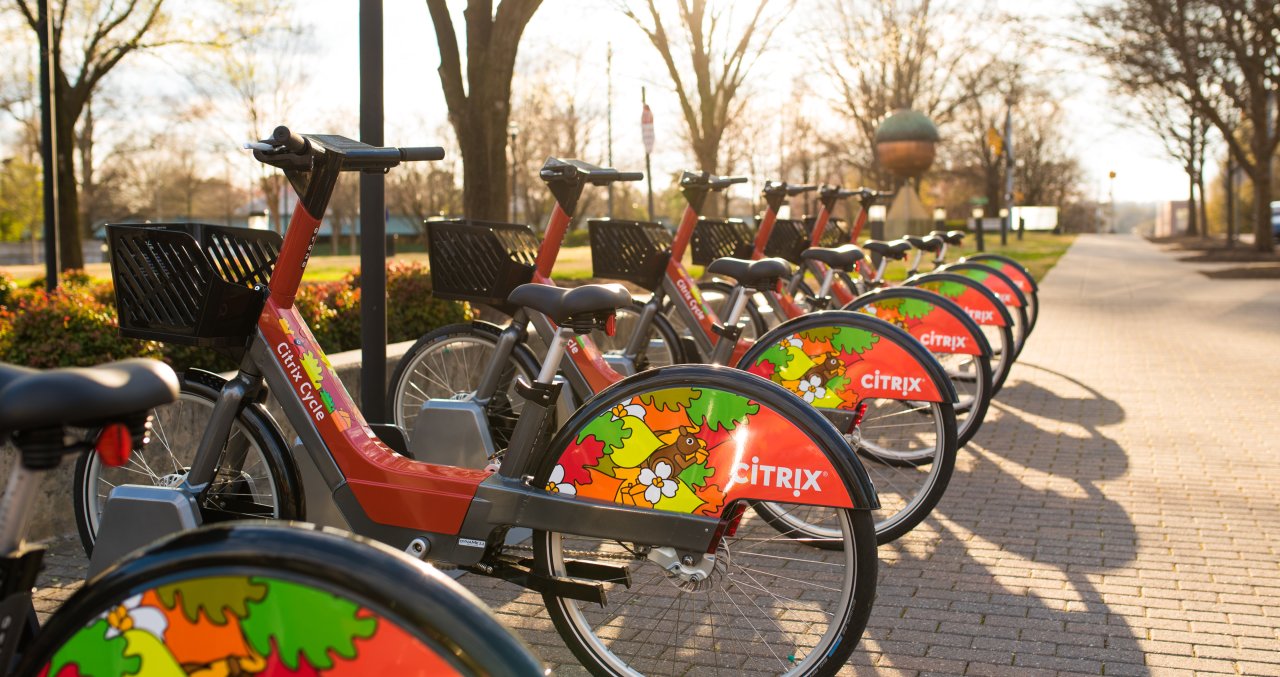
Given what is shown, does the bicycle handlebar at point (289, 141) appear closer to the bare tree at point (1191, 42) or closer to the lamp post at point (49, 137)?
the lamp post at point (49, 137)

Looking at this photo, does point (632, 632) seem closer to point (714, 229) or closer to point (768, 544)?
point (768, 544)

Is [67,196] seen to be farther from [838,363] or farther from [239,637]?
[239,637]

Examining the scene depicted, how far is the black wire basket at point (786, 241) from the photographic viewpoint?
8.39 meters

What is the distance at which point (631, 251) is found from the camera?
6004mm

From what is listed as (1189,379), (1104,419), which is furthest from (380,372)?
(1189,379)

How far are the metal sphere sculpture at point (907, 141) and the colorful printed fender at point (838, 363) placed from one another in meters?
24.7

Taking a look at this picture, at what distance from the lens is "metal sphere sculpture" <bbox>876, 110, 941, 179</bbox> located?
28.4 meters

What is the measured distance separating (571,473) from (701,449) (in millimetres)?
369

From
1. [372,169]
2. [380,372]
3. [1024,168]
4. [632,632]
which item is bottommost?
[632,632]

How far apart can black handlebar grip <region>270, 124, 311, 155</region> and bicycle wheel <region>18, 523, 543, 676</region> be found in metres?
1.70

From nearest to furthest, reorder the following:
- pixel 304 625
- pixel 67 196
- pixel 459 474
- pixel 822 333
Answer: pixel 304 625 < pixel 459 474 < pixel 822 333 < pixel 67 196

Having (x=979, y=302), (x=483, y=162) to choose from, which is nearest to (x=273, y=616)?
(x=979, y=302)

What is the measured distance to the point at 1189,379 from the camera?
903 centimetres

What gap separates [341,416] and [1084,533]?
3.03m
